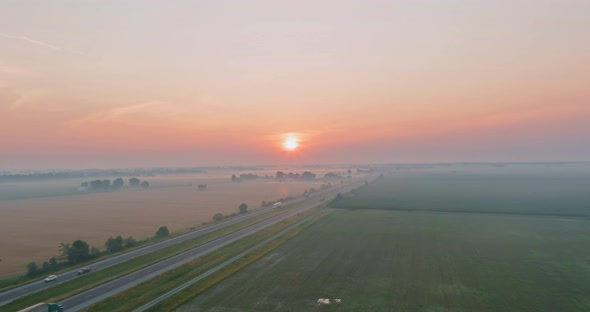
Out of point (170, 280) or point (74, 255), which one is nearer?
point (170, 280)

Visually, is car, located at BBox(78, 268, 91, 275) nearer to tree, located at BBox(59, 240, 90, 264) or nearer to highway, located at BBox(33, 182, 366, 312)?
tree, located at BBox(59, 240, 90, 264)

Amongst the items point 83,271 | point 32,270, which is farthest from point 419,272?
point 32,270

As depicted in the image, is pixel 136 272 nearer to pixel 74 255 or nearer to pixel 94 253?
pixel 74 255

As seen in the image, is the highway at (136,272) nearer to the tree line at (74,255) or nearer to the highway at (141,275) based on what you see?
the highway at (141,275)

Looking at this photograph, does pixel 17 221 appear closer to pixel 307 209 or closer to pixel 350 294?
pixel 307 209

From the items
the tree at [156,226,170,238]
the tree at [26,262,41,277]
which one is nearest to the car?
the tree at [26,262,41,277]

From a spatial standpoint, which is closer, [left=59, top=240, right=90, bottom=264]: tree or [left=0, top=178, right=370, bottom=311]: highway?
[left=0, top=178, right=370, bottom=311]: highway
